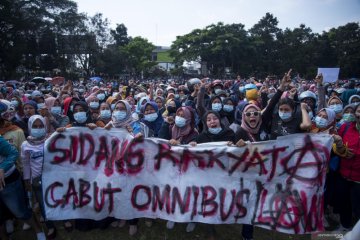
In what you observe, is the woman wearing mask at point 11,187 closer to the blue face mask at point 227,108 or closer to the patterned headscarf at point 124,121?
the patterned headscarf at point 124,121

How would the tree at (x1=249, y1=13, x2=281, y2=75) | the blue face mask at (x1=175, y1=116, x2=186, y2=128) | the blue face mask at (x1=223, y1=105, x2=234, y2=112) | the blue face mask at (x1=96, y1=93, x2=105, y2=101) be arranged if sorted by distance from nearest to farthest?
the blue face mask at (x1=175, y1=116, x2=186, y2=128) → the blue face mask at (x1=223, y1=105, x2=234, y2=112) → the blue face mask at (x1=96, y1=93, x2=105, y2=101) → the tree at (x1=249, y1=13, x2=281, y2=75)

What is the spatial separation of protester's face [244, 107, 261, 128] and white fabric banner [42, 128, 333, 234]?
44 centimetres

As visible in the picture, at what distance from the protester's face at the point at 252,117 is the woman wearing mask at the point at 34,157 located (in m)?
2.73

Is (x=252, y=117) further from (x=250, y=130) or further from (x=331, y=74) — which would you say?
(x=331, y=74)

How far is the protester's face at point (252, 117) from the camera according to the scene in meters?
3.87

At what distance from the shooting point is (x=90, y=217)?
3.90m

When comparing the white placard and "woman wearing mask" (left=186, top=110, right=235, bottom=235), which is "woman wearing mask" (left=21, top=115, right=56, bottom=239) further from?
the white placard

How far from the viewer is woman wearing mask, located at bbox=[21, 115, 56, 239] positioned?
3805mm

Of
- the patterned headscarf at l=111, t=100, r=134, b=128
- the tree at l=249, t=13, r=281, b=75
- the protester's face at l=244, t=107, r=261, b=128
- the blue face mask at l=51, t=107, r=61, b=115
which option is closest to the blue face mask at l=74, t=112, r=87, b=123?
the patterned headscarf at l=111, t=100, r=134, b=128

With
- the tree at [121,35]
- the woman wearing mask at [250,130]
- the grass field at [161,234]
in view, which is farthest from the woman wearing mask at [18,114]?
the tree at [121,35]

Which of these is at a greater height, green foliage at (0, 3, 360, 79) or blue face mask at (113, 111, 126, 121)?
green foliage at (0, 3, 360, 79)

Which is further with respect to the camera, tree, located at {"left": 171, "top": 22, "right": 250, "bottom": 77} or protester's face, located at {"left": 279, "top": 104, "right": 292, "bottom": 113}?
tree, located at {"left": 171, "top": 22, "right": 250, "bottom": 77}

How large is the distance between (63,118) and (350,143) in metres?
4.68

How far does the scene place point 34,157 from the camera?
151 inches
